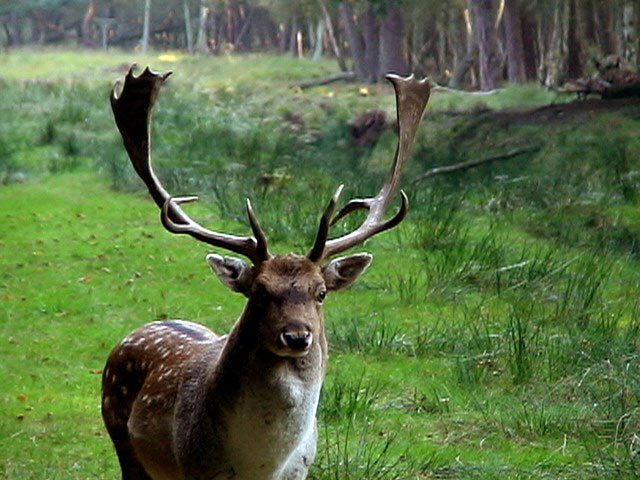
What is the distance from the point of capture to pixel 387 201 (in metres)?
5.59

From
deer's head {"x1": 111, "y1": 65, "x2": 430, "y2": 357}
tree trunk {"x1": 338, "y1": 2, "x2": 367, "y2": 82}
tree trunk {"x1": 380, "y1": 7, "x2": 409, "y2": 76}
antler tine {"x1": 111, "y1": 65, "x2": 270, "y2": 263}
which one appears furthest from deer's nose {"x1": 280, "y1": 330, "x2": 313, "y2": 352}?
tree trunk {"x1": 338, "y1": 2, "x2": 367, "y2": 82}

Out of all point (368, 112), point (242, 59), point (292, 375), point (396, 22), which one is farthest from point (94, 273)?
point (242, 59)

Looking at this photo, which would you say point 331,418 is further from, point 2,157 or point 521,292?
point 2,157

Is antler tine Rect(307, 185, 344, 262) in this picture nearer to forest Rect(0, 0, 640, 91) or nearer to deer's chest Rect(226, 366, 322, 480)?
deer's chest Rect(226, 366, 322, 480)

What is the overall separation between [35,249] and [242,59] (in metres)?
Answer: 30.3

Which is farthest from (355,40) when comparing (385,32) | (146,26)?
(146,26)

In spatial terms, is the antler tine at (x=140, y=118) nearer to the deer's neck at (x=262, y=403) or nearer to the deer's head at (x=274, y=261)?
the deer's head at (x=274, y=261)

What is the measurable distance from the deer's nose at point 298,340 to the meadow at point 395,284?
5.32ft

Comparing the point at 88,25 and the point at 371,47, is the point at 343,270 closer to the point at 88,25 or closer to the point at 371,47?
the point at 371,47

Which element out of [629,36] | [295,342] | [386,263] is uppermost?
[295,342]

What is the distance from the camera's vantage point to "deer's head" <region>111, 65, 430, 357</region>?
15.1 ft

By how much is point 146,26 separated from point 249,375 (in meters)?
43.9

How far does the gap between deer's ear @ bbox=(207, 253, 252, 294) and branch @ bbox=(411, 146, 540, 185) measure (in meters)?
8.69

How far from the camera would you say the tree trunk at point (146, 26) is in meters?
47.3
